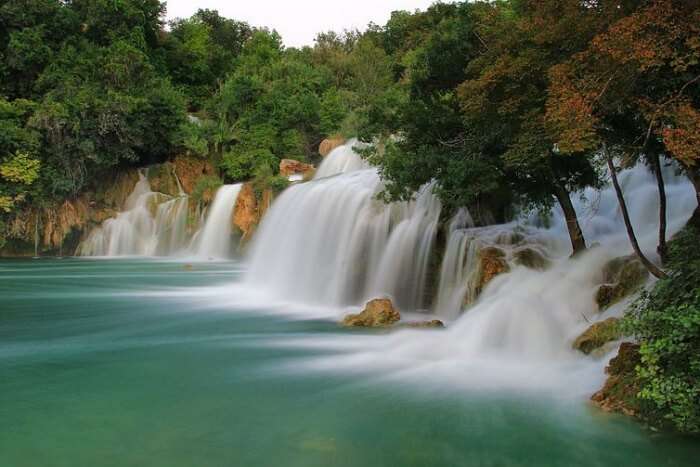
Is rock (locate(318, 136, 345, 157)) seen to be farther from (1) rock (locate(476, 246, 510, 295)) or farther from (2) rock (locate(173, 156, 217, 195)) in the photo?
(1) rock (locate(476, 246, 510, 295))

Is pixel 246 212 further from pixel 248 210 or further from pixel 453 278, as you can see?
pixel 453 278

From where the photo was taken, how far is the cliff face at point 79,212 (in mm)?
26000

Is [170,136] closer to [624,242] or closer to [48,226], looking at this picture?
[48,226]

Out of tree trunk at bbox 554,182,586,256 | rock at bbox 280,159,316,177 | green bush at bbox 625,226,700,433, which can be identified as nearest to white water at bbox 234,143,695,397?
tree trunk at bbox 554,182,586,256

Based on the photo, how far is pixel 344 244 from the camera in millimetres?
13766

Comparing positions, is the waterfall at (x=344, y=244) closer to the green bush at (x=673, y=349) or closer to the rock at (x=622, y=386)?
the rock at (x=622, y=386)

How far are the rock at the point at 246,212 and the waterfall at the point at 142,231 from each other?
12.1 feet

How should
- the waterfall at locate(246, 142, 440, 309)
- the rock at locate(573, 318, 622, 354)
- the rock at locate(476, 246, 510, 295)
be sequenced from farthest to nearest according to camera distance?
the waterfall at locate(246, 142, 440, 309)
the rock at locate(476, 246, 510, 295)
the rock at locate(573, 318, 622, 354)

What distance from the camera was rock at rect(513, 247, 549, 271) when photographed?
383 inches

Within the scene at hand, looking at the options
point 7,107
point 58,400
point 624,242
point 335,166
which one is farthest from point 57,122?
point 624,242

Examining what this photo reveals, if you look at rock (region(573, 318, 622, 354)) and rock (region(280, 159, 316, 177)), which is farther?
rock (region(280, 159, 316, 177))

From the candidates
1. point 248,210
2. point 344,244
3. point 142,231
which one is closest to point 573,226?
point 344,244

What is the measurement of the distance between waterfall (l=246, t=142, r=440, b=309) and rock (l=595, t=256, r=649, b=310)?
386 centimetres

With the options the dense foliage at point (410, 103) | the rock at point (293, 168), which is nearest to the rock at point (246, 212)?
the dense foliage at point (410, 103)
